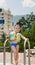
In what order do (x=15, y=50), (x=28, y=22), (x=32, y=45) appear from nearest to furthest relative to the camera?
(x=15, y=50) < (x=32, y=45) < (x=28, y=22)

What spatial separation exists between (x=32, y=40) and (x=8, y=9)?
1.70 meters

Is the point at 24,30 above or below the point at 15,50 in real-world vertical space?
below

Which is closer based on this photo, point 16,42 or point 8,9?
point 16,42

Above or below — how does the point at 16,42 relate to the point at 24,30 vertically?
above

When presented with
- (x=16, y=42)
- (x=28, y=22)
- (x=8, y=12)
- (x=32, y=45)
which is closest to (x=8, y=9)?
(x=8, y=12)

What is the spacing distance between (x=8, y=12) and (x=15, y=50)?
639cm

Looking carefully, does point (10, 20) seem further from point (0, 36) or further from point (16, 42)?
point (16, 42)

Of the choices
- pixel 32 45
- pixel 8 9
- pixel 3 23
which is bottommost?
pixel 32 45

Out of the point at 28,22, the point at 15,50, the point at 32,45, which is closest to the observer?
the point at 15,50

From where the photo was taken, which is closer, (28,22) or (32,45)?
(32,45)

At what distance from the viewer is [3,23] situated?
1045 centimetres

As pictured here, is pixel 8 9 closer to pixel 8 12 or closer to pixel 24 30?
pixel 8 12

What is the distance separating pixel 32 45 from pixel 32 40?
15.9 inches

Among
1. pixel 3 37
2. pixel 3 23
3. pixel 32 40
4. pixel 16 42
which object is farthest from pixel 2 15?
pixel 16 42
